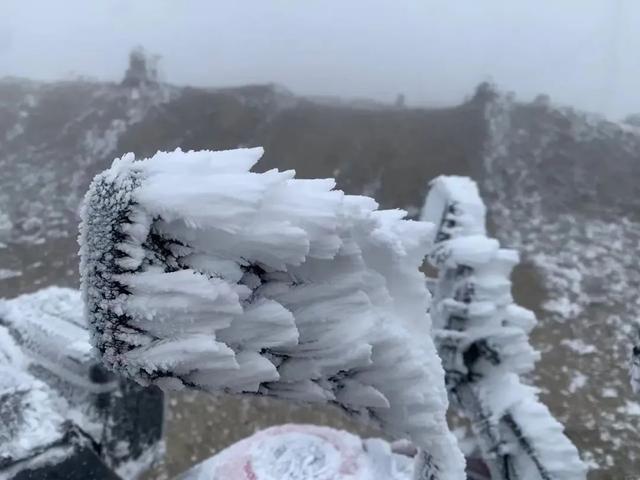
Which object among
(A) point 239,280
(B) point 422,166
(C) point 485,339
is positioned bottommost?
(B) point 422,166

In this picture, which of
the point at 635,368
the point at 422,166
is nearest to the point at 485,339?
the point at 635,368

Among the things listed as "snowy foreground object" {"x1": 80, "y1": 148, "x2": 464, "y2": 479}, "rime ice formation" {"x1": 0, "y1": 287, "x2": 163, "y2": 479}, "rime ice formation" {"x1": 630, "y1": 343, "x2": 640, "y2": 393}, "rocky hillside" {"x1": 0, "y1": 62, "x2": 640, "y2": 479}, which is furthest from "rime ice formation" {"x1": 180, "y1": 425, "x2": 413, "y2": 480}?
"rocky hillside" {"x1": 0, "y1": 62, "x2": 640, "y2": 479}

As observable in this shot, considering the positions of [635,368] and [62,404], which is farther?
[635,368]

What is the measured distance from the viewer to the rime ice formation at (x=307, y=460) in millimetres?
3275

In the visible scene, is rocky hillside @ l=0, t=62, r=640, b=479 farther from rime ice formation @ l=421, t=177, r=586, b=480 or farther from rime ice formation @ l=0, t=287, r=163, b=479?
rime ice formation @ l=0, t=287, r=163, b=479

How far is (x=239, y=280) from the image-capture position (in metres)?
1.66

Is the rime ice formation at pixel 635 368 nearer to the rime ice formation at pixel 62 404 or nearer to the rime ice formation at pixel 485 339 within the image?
the rime ice formation at pixel 485 339

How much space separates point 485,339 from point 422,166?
17311 mm

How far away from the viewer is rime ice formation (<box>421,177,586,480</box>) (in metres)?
3.30

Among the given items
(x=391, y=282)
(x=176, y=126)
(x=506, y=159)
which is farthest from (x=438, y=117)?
(x=391, y=282)

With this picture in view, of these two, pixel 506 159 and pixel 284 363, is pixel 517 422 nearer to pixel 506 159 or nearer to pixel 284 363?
pixel 284 363

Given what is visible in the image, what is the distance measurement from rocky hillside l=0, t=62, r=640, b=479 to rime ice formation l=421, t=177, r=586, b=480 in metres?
7.09

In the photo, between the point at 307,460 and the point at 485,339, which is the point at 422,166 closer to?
the point at 485,339

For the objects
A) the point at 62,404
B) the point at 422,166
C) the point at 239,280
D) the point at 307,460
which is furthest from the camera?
the point at 422,166
